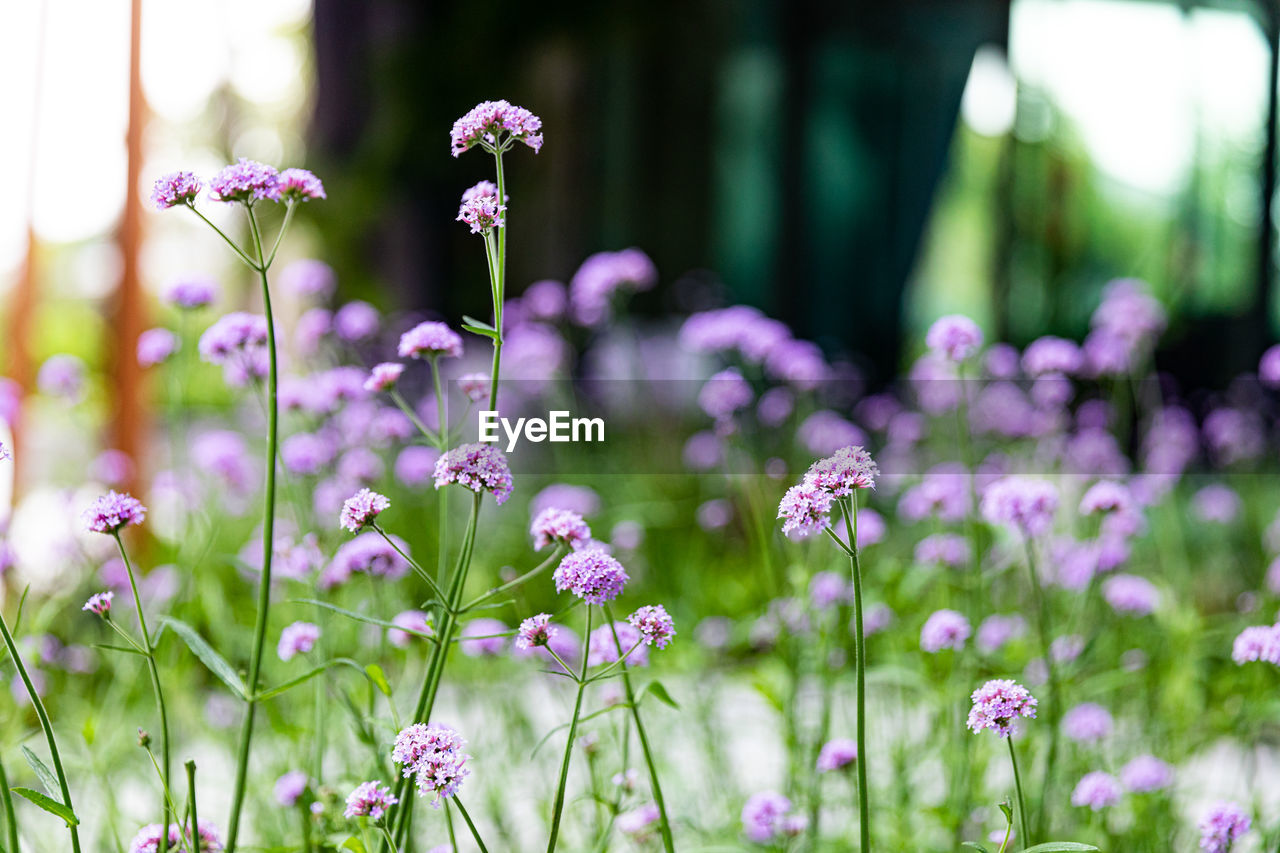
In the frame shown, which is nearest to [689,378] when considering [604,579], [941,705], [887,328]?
[887,328]

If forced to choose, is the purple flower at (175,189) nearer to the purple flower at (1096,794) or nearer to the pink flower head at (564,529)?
the pink flower head at (564,529)

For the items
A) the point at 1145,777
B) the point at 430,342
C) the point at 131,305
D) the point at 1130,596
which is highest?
the point at 131,305

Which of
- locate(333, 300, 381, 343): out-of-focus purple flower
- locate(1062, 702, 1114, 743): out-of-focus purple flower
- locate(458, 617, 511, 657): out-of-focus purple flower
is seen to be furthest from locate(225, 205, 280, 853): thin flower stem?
locate(1062, 702, 1114, 743): out-of-focus purple flower

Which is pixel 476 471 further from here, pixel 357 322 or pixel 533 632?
pixel 357 322

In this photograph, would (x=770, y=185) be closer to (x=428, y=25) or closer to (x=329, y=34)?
(x=428, y=25)

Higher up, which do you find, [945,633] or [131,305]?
[131,305]

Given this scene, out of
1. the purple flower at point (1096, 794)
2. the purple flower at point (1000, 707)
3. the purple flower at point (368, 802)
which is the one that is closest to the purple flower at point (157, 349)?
the purple flower at point (368, 802)

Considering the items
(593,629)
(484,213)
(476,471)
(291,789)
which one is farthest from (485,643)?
(484,213)
